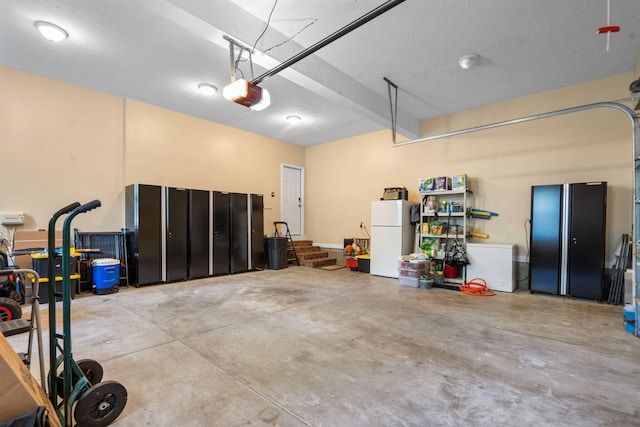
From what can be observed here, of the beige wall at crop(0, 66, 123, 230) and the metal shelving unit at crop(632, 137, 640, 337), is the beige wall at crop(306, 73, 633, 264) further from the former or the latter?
the beige wall at crop(0, 66, 123, 230)

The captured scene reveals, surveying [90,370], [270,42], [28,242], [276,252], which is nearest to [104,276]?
[28,242]

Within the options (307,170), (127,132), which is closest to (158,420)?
(127,132)

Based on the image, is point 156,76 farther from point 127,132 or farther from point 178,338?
point 178,338

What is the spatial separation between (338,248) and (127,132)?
5.71 m

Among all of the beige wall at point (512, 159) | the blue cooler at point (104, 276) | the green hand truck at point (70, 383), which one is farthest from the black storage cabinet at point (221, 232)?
the green hand truck at point (70, 383)

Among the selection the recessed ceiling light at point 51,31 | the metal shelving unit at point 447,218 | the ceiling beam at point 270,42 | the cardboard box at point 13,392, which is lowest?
the cardboard box at point 13,392

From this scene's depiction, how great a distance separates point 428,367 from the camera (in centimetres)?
249

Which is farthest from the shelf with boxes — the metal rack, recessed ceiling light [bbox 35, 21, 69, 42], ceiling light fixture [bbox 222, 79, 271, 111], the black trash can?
recessed ceiling light [bbox 35, 21, 69, 42]

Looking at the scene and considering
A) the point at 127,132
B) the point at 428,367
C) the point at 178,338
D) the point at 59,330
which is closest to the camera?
the point at 428,367

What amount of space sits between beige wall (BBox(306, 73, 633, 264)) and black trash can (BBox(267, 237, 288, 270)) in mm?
1815

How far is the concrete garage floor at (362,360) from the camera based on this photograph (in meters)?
1.92

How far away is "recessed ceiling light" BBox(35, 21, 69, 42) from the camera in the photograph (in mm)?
3509

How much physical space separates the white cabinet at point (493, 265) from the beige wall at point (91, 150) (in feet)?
19.0

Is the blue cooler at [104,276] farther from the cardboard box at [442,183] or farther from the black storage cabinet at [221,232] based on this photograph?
the cardboard box at [442,183]
